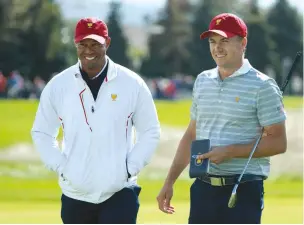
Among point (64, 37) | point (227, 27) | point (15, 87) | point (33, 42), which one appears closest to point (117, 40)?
point (64, 37)

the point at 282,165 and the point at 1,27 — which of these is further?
the point at 1,27

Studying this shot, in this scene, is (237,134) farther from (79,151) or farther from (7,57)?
(7,57)

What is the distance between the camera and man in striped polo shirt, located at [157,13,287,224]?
4.96 metres

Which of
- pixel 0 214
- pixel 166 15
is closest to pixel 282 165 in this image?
pixel 0 214

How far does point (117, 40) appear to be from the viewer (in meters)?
61.8

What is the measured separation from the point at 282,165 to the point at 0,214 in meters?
12.9

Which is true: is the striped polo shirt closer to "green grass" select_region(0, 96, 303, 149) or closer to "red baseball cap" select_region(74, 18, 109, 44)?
"red baseball cap" select_region(74, 18, 109, 44)

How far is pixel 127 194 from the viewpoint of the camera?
543 centimetres

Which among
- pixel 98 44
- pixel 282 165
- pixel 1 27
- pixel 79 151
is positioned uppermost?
pixel 1 27

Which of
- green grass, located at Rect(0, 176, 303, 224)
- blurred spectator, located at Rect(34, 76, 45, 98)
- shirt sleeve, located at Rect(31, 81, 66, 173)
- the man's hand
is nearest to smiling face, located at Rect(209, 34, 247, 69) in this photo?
the man's hand

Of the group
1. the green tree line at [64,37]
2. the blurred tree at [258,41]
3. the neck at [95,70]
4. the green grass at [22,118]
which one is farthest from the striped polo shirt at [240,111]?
the blurred tree at [258,41]

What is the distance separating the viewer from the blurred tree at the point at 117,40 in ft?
199

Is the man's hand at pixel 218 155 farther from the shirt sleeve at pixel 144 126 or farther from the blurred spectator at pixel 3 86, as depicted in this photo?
the blurred spectator at pixel 3 86

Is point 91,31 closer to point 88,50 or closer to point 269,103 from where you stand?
point 88,50
